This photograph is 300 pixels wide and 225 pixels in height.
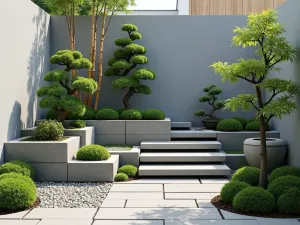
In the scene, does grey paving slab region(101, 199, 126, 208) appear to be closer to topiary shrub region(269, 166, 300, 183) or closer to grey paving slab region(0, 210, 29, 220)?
grey paving slab region(0, 210, 29, 220)

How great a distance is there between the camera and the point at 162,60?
8875 mm

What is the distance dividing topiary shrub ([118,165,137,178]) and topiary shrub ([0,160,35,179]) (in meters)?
1.39

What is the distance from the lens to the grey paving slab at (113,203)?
4480mm

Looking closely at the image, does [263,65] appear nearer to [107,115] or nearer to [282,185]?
[282,185]

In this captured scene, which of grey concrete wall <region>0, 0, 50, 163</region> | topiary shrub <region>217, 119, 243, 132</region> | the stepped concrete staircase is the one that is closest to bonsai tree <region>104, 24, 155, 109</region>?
the stepped concrete staircase

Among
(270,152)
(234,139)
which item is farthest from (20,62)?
(270,152)

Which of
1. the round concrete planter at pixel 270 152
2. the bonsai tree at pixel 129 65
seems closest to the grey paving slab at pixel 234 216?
the round concrete planter at pixel 270 152

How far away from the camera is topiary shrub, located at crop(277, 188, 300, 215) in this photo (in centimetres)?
408

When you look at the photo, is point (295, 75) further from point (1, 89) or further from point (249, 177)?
point (1, 89)

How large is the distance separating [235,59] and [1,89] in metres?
5.29

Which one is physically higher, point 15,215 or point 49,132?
point 49,132

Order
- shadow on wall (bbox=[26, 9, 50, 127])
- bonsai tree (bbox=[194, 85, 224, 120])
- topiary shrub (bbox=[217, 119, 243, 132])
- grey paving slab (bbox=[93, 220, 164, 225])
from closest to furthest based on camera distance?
1. grey paving slab (bbox=[93, 220, 164, 225])
2. shadow on wall (bbox=[26, 9, 50, 127])
3. topiary shrub (bbox=[217, 119, 243, 132])
4. bonsai tree (bbox=[194, 85, 224, 120])

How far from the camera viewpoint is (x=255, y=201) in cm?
413

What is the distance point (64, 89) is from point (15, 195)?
2808 mm
